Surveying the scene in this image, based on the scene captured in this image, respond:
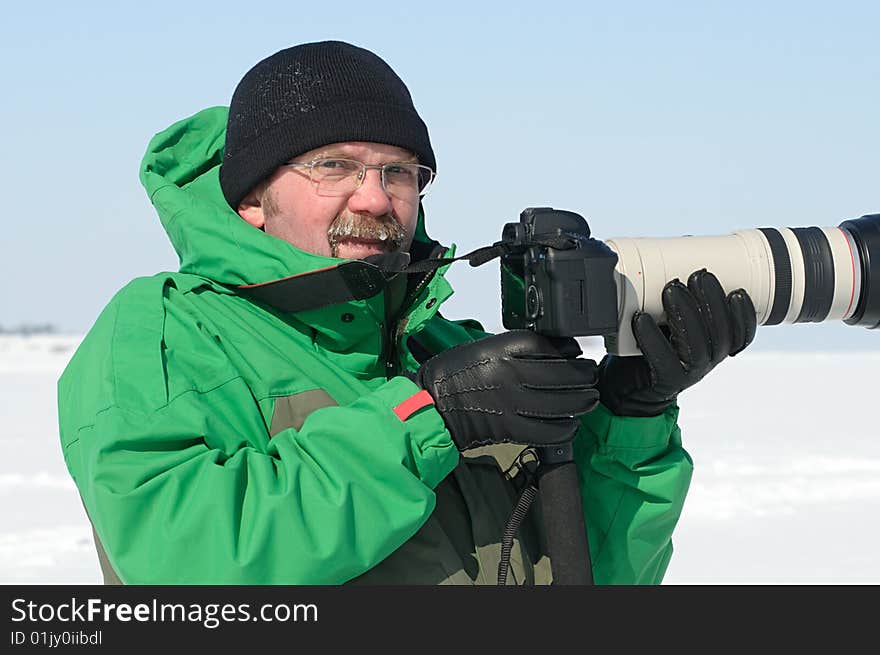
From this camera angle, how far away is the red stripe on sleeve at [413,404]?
177 centimetres

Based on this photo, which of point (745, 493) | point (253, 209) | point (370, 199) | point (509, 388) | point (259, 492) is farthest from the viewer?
point (745, 493)

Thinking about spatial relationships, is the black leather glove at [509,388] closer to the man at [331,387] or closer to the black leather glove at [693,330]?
the man at [331,387]

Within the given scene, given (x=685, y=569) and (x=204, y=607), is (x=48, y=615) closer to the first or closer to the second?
(x=204, y=607)

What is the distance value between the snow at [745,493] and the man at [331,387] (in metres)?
2.58

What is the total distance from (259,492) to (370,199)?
2.27 ft

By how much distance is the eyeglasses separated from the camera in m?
2.19

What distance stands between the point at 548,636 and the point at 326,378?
Answer: 608mm

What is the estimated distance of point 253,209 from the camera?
91.2 inches

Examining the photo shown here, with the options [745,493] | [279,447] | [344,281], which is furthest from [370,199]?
[745,493]

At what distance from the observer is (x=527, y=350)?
1855 millimetres

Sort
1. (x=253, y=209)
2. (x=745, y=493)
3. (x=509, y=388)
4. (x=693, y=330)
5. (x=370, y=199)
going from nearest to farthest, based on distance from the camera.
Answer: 1. (x=509, y=388)
2. (x=693, y=330)
3. (x=370, y=199)
4. (x=253, y=209)
5. (x=745, y=493)

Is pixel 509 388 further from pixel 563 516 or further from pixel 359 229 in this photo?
pixel 359 229

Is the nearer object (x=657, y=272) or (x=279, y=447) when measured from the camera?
(x=279, y=447)

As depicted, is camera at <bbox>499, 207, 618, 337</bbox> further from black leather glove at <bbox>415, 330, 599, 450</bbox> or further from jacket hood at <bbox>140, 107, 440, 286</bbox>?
jacket hood at <bbox>140, 107, 440, 286</bbox>
